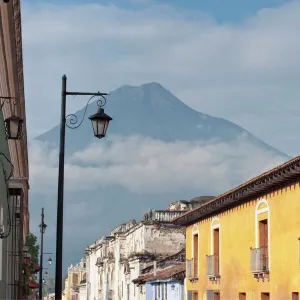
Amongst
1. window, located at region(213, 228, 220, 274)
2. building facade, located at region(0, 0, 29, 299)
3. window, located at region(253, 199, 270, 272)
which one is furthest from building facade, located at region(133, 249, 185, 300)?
building facade, located at region(0, 0, 29, 299)

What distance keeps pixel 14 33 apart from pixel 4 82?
83.8 inches

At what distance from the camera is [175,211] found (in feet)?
184

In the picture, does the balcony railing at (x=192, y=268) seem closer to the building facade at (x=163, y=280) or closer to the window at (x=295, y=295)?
the building facade at (x=163, y=280)

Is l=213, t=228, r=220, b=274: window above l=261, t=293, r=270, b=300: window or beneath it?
above

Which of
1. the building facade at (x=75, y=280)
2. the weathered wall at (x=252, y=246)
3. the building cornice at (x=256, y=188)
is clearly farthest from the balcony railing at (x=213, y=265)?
the building facade at (x=75, y=280)

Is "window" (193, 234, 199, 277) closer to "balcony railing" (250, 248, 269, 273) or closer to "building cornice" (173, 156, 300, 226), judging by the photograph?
"building cornice" (173, 156, 300, 226)

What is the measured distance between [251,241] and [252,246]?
0.74 feet

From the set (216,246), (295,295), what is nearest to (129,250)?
(216,246)

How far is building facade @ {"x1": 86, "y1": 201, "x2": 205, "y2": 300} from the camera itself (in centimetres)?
5462

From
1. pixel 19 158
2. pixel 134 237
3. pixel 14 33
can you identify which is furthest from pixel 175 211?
pixel 14 33

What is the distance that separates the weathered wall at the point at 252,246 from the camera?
820 inches

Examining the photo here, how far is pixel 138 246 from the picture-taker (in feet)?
187

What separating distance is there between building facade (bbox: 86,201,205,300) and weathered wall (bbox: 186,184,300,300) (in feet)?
71.3

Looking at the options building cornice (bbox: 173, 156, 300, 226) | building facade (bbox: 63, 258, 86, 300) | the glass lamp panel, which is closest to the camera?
the glass lamp panel
